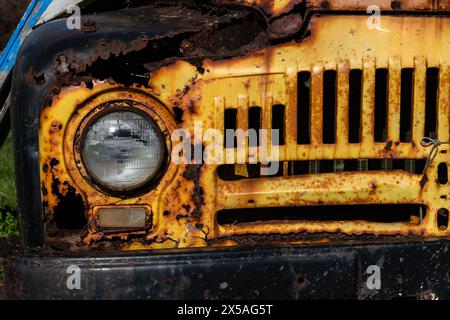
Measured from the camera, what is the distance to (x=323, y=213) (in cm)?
269

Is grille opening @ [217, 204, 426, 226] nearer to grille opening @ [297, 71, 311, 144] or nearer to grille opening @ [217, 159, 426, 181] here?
grille opening @ [217, 159, 426, 181]

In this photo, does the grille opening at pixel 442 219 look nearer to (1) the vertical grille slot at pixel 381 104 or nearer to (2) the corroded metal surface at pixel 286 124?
(2) the corroded metal surface at pixel 286 124

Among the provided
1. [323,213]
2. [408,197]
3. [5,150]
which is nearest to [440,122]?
[408,197]

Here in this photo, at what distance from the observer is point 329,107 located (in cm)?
263

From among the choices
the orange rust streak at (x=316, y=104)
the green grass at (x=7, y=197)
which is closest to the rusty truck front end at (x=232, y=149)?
the orange rust streak at (x=316, y=104)

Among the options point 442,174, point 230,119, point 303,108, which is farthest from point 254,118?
point 442,174

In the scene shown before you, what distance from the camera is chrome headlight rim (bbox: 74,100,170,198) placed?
2402 millimetres

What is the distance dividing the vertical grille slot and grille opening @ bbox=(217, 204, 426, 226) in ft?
0.90

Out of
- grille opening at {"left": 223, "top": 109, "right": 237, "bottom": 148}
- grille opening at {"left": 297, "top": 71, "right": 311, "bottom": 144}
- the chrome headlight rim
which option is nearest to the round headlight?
the chrome headlight rim

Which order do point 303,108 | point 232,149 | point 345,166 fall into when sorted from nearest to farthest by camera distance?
point 232,149, point 303,108, point 345,166

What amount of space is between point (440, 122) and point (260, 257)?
81cm

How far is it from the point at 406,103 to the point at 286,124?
1.66ft

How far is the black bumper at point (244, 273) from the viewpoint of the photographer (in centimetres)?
236

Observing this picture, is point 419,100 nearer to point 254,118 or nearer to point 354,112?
point 354,112
